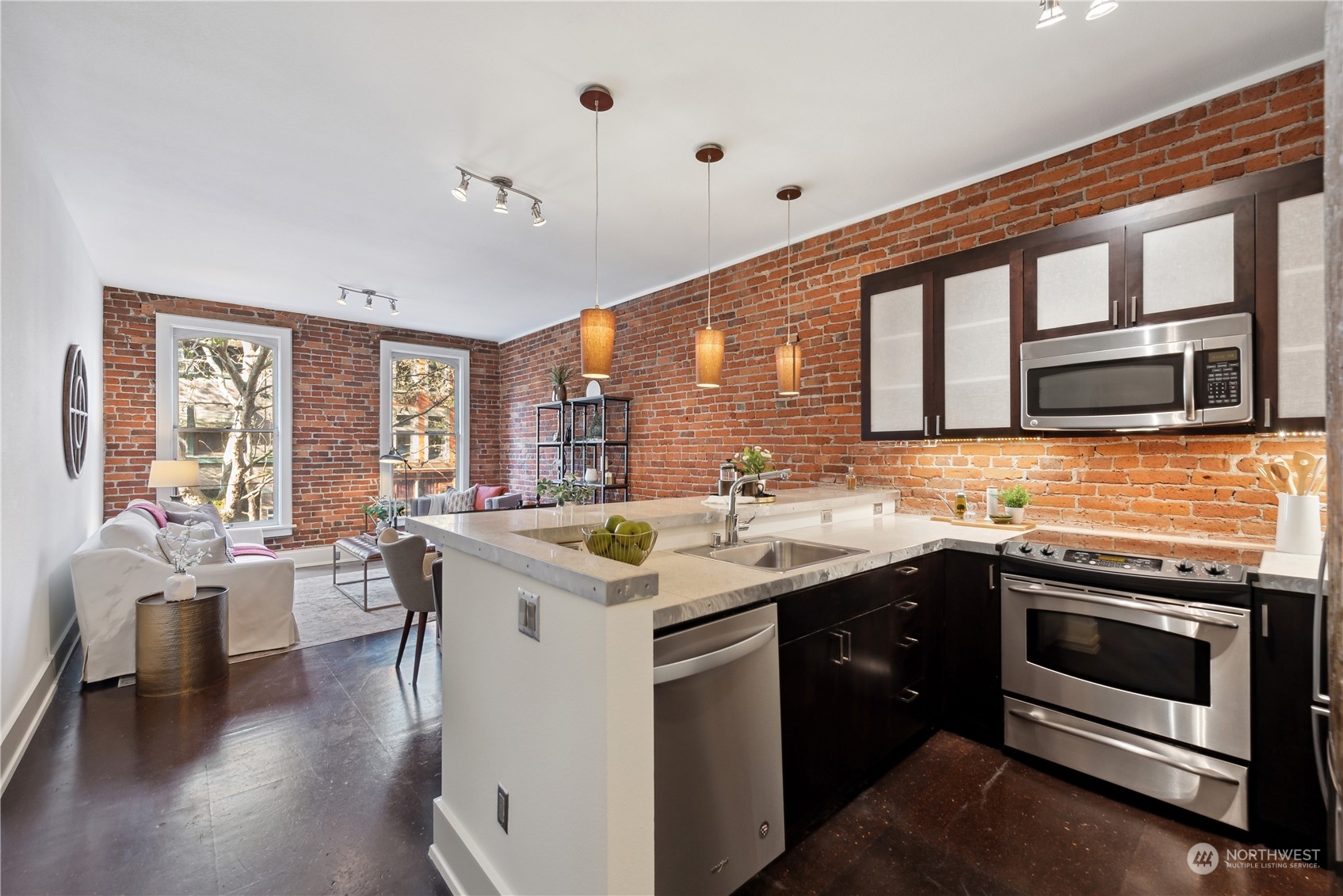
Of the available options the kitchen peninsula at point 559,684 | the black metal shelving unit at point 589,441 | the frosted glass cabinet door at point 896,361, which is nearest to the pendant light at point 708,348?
the kitchen peninsula at point 559,684

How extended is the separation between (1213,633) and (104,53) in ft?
14.9

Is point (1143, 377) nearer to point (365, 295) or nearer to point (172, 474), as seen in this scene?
point (365, 295)

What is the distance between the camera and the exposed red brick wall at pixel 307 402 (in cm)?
530

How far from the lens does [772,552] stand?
2.53 m

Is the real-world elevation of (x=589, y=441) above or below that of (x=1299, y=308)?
below

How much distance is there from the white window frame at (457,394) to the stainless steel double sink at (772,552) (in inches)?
229

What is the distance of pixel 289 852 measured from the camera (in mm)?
1879

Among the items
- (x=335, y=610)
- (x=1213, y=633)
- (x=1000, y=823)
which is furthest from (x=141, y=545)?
(x=1213, y=633)

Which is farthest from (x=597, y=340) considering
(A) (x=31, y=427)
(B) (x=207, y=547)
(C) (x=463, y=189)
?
(B) (x=207, y=547)

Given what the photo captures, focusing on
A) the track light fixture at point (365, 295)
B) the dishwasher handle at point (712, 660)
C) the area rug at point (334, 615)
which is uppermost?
the track light fixture at point (365, 295)

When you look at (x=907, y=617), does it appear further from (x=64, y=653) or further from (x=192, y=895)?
(x=64, y=653)

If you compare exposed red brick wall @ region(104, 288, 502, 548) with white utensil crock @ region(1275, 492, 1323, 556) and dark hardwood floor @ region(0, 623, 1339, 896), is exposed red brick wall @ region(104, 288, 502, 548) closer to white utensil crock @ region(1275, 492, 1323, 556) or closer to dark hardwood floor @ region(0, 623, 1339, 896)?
dark hardwood floor @ region(0, 623, 1339, 896)

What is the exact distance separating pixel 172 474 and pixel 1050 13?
6778 millimetres

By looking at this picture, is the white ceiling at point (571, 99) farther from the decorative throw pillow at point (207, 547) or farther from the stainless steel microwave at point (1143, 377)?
the decorative throw pillow at point (207, 547)
